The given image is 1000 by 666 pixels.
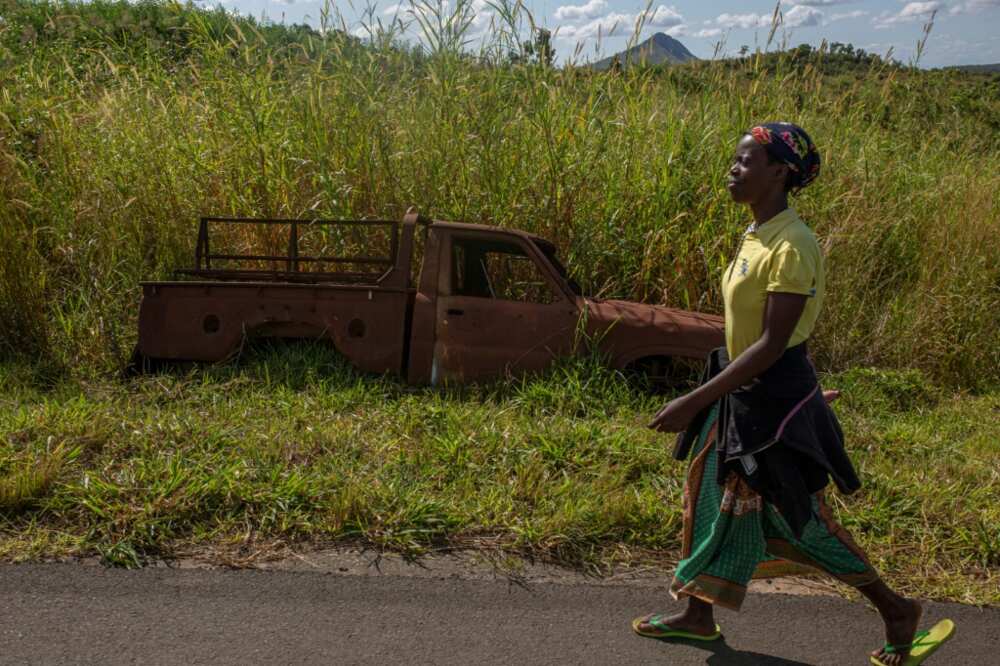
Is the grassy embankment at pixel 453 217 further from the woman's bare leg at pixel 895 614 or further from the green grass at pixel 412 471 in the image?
the woman's bare leg at pixel 895 614

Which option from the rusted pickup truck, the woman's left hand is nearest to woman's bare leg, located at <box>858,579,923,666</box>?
the woman's left hand

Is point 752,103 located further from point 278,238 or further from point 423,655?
point 423,655

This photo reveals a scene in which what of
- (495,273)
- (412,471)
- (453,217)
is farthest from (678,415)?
(453,217)

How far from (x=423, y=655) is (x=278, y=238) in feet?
15.7

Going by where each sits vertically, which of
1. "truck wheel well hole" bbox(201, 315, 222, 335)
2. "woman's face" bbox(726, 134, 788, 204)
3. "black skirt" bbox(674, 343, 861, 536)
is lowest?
"truck wheel well hole" bbox(201, 315, 222, 335)

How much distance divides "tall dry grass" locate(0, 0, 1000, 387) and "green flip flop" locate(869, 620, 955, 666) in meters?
4.05

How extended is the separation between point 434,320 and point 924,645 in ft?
12.2

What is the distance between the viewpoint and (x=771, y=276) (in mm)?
3049

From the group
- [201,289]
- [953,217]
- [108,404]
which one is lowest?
[108,404]

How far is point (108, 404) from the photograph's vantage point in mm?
5617

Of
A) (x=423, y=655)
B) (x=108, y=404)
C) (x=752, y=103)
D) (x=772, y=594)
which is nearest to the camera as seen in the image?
(x=423, y=655)

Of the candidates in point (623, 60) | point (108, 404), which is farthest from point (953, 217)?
point (108, 404)

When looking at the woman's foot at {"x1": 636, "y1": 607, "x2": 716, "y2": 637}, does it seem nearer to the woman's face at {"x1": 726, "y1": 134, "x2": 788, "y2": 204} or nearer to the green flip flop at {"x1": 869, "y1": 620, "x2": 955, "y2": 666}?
the green flip flop at {"x1": 869, "y1": 620, "x2": 955, "y2": 666}

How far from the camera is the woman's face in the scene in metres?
3.16
